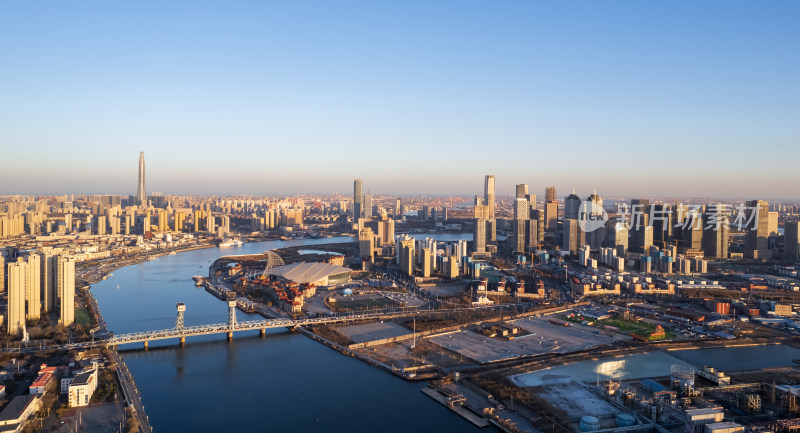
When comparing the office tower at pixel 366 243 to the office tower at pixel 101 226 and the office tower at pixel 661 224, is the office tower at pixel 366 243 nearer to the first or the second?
the office tower at pixel 661 224

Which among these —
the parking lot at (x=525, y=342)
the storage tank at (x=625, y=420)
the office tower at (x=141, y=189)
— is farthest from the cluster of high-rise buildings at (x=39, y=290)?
the office tower at (x=141, y=189)

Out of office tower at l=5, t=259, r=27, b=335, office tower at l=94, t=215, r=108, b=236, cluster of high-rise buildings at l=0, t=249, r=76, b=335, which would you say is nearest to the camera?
office tower at l=5, t=259, r=27, b=335

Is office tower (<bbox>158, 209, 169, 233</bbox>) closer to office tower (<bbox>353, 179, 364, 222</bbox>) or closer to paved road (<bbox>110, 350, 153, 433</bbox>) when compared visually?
office tower (<bbox>353, 179, 364, 222</bbox>)

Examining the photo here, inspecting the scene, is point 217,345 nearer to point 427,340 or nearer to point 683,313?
point 427,340

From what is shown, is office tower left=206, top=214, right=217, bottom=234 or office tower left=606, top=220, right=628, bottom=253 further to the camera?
office tower left=206, top=214, right=217, bottom=234

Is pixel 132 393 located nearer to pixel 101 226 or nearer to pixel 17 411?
pixel 17 411

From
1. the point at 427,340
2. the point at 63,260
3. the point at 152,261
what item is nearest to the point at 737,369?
the point at 427,340

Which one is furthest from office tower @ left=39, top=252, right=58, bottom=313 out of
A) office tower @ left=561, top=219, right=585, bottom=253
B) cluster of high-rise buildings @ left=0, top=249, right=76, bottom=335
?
office tower @ left=561, top=219, right=585, bottom=253

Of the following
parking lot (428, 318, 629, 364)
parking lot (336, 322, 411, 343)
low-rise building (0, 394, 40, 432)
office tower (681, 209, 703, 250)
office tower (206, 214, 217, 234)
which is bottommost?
parking lot (336, 322, 411, 343)
